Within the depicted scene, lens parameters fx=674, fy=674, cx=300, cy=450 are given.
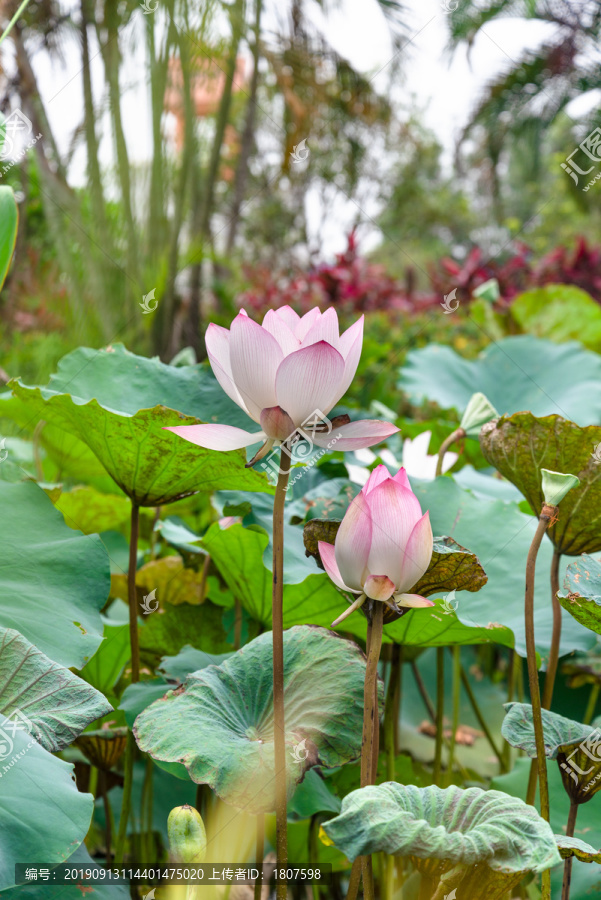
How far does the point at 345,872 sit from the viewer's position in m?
0.87

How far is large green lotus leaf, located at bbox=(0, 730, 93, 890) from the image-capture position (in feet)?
1.36

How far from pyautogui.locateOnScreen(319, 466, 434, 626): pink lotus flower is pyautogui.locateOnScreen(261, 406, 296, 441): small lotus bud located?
0.19ft

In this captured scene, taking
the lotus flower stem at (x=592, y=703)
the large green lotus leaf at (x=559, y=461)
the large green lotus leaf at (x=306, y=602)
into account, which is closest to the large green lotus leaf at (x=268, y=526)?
the large green lotus leaf at (x=306, y=602)

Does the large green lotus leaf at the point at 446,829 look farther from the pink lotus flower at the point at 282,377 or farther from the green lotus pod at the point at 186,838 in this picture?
the pink lotus flower at the point at 282,377

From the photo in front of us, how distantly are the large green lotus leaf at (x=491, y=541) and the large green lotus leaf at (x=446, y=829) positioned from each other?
333mm

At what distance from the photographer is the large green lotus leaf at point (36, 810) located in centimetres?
42

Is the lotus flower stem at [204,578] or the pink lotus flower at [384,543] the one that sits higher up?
the pink lotus flower at [384,543]

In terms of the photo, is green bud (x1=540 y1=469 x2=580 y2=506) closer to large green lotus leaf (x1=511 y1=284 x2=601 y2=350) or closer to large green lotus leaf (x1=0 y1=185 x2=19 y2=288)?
large green lotus leaf (x1=0 y1=185 x2=19 y2=288)

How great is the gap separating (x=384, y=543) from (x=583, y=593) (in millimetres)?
191

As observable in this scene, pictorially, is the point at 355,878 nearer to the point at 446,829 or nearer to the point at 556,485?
the point at 446,829

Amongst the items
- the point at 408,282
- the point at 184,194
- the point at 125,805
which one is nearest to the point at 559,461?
the point at 125,805

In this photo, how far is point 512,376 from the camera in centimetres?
147

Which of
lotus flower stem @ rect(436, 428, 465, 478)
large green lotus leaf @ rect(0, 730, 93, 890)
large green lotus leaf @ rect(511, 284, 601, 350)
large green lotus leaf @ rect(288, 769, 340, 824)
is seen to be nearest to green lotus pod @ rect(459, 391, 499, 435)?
lotus flower stem @ rect(436, 428, 465, 478)

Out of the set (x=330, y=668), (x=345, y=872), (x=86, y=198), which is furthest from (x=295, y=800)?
(x=86, y=198)
